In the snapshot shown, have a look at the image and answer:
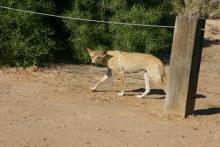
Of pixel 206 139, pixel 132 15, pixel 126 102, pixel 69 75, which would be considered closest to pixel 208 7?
pixel 132 15

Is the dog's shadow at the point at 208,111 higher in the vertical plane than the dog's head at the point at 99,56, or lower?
lower

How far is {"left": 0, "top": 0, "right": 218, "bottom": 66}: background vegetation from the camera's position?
1239 cm

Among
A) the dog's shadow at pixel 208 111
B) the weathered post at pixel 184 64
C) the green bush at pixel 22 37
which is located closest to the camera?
the weathered post at pixel 184 64

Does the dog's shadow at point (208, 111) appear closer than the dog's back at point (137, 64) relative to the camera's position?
Yes

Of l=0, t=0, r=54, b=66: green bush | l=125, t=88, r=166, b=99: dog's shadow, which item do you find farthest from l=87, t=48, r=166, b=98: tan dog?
l=0, t=0, r=54, b=66: green bush

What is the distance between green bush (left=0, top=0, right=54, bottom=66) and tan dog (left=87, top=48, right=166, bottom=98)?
2.32 meters

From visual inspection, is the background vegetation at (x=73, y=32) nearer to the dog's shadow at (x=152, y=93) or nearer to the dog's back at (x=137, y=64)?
the dog's shadow at (x=152, y=93)

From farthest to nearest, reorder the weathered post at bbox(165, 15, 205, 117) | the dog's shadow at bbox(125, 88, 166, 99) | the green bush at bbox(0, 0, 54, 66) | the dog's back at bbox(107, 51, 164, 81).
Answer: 1. the green bush at bbox(0, 0, 54, 66)
2. the dog's shadow at bbox(125, 88, 166, 99)
3. the dog's back at bbox(107, 51, 164, 81)
4. the weathered post at bbox(165, 15, 205, 117)

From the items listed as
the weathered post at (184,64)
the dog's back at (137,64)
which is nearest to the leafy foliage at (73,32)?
the dog's back at (137,64)

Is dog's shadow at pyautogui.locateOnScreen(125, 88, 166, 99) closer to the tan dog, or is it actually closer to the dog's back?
the tan dog

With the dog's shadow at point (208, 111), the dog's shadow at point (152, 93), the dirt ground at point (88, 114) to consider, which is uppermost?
the dirt ground at point (88, 114)

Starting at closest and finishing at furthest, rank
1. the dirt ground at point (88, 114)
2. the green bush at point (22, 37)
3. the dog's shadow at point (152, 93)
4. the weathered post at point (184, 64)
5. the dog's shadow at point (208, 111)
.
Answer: the dirt ground at point (88, 114) < the weathered post at point (184, 64) < the dog's shadow at point (208, 111) < the dog's shadow at point (152, 93) < the green bush at point (22, 37)

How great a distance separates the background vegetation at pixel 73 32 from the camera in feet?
40.7

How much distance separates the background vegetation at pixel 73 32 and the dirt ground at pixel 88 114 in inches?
22.1
